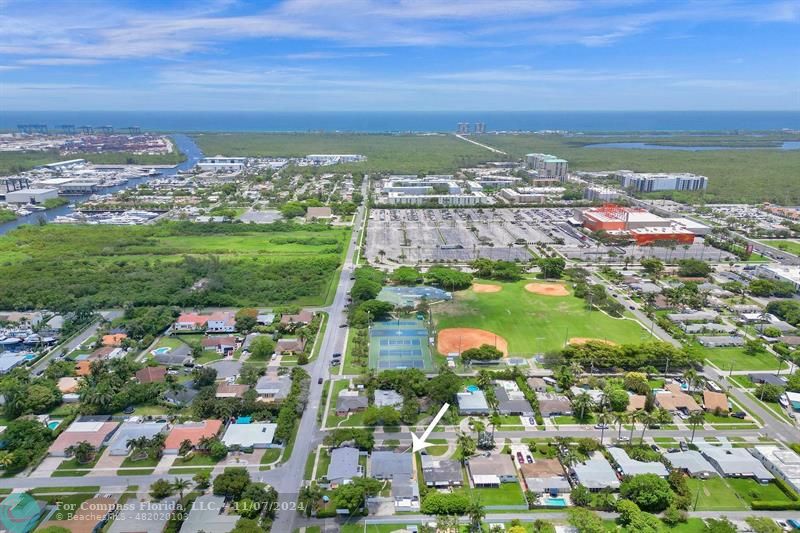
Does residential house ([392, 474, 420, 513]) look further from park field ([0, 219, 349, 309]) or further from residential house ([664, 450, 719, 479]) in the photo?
park field ([0, 219, 349, 309])

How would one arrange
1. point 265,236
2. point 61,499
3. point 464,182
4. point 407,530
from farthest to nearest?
point 464,182 < point 265,236 < point 61,499 < point 407,530

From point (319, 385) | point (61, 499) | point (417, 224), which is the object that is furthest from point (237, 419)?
point (417, 224)

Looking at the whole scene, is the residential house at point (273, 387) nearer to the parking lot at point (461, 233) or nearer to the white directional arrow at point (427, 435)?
the white directional arrow at point (427, 435)

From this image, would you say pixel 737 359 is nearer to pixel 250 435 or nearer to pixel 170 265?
pixel 250 435

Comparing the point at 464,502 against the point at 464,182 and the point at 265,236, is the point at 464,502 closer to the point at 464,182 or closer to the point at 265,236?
the point at 265,236

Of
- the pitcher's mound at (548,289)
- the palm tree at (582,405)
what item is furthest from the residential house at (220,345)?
the pitcher's mound at (548,289)

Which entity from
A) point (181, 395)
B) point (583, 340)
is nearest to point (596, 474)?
point (583, 340)
